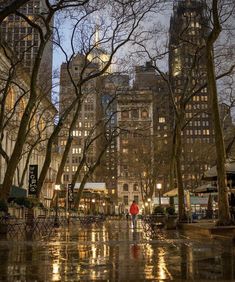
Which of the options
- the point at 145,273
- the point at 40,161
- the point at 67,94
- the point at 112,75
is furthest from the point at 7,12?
the point at 40,161

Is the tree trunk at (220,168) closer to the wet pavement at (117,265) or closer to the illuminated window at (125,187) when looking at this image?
the wet pavement at (117,265)

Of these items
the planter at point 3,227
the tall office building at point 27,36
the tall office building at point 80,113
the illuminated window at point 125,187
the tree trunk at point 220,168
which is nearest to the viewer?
the tree trunk at point 220,168

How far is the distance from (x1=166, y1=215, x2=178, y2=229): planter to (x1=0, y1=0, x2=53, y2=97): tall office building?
13543 mm

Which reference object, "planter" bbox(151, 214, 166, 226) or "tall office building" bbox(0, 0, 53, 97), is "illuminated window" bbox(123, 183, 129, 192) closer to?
"tall office building" bbox(0, 0, 53, 97)

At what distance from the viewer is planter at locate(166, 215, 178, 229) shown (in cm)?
3089

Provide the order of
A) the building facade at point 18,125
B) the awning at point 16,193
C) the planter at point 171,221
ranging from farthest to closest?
1. the building facade at point 18,125
2. the awning at point 16,193
3. the planter at point 171,221

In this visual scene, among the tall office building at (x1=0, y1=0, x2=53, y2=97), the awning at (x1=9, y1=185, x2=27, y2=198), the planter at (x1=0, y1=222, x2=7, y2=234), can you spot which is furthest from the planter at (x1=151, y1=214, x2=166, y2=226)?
the planter at (x1=0, y1=222, x2=7, y2=234)

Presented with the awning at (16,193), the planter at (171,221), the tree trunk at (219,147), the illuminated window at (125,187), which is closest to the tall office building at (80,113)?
the awning at (16,193)

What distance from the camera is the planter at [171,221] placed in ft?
101

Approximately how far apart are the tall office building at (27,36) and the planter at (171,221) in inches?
533

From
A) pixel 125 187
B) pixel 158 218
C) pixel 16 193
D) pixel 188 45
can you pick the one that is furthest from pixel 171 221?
pixel 125 187

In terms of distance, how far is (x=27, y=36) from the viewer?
111ft

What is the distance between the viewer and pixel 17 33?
1455 inches

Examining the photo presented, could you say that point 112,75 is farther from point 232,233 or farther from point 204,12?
point 232,233
